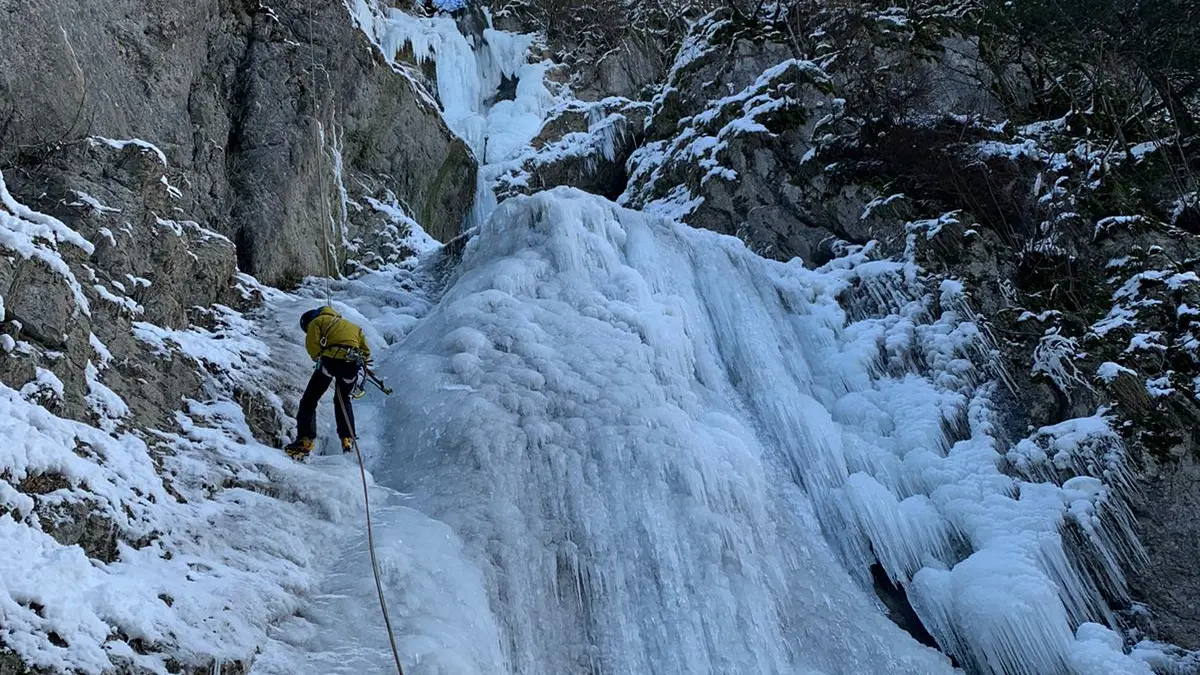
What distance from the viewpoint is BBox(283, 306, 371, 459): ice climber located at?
231 inches

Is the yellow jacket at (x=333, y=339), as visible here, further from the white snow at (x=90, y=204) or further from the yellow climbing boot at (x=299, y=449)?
the white snow at (x=90, y=204)

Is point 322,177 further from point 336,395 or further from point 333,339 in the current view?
point 336,395

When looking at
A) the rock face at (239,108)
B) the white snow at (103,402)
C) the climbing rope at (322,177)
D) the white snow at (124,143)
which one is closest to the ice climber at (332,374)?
the white snow at (103,402)

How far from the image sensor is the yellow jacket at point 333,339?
6.00 meters

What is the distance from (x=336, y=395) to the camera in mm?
5938

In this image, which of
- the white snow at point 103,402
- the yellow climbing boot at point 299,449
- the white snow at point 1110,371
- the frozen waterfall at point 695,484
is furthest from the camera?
the white snow at point 1110,371

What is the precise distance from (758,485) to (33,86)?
20.7ft

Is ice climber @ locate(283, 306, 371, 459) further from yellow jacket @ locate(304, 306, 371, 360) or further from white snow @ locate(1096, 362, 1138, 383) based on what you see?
white snow @ locate(1096, 362, 1138, 383)

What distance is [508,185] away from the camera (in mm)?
14633

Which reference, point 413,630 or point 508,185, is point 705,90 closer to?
point 508,185

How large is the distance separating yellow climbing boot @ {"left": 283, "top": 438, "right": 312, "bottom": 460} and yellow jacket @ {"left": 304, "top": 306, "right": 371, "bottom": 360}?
64 centimetres

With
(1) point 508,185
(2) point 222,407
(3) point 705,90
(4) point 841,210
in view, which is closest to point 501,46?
(1) point 508,185

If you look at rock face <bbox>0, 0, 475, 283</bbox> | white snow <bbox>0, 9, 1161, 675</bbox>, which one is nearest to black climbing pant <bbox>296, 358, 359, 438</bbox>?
white snow <bbox>0, 9, 1161, 675</bbox>

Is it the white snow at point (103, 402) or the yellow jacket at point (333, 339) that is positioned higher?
the yellow jacket at point (333, 339)
